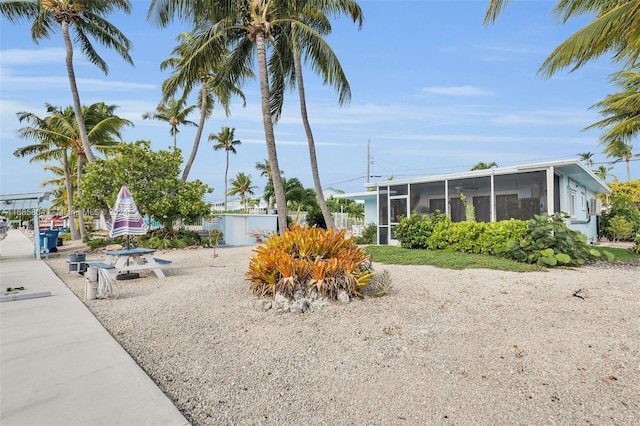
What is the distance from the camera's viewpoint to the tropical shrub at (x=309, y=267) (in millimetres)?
5559

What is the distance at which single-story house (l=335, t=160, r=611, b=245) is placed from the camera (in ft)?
40.6

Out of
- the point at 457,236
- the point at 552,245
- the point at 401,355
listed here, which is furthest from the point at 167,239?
the point at 401,355

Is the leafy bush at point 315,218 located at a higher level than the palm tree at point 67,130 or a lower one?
lower

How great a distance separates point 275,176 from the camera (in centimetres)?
1098

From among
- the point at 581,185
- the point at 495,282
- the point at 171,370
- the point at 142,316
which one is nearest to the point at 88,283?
the point at 142,316

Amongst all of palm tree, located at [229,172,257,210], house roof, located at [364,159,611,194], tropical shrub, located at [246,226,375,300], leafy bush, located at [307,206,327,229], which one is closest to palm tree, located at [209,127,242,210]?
palm tree, located at [229,172,257,210]

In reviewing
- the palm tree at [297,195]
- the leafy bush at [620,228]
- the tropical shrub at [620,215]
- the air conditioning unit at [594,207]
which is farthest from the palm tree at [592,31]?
the palm tree at [297,195]

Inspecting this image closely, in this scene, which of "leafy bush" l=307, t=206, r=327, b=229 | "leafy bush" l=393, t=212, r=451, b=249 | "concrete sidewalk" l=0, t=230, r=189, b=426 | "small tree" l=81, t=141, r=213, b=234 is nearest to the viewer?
"concrete sidewalk" l=0, t=230, r=189, b=426

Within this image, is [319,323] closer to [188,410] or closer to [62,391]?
[188,410]

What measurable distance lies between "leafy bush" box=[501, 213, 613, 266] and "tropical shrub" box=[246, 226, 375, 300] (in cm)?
550

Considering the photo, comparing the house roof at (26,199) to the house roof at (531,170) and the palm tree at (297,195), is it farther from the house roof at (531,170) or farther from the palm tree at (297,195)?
the palm tree at (297,195)

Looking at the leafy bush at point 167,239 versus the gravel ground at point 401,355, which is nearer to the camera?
the gravel ground at point 401,355

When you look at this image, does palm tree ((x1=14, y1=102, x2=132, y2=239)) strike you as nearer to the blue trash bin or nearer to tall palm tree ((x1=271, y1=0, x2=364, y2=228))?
the blue trash bin

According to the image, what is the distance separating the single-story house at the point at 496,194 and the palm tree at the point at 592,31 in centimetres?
485
